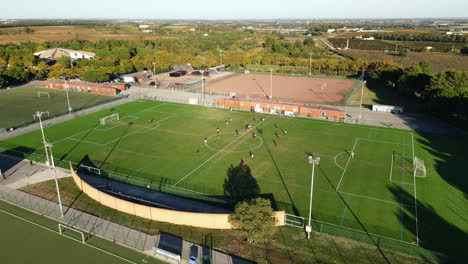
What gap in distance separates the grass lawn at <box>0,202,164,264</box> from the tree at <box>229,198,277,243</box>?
21.5 ft

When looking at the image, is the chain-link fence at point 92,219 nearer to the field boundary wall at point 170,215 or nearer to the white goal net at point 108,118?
the field boundary wall at point 170,215

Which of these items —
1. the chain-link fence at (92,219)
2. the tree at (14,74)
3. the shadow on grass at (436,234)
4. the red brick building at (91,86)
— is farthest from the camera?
the tree at (14,74)

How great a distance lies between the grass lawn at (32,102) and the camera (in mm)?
57281

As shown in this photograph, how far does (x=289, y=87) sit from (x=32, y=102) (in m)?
61.6

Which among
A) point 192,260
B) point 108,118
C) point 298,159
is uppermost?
point 108,118

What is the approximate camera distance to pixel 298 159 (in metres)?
40.2

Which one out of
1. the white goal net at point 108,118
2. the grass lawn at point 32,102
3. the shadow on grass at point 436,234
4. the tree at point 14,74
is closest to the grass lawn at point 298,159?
the shadow on grass at point 436,234

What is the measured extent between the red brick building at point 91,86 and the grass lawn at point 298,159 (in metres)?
18.4

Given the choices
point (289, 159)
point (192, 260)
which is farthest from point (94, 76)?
point (192, 260)

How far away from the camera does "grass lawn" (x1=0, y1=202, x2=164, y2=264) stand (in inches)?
893

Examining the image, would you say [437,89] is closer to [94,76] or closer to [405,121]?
[405,121]

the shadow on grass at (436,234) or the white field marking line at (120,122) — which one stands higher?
the white field marking line at (120,122)

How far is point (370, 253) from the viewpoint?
22984 millimetres

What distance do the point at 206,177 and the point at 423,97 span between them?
179 feet
